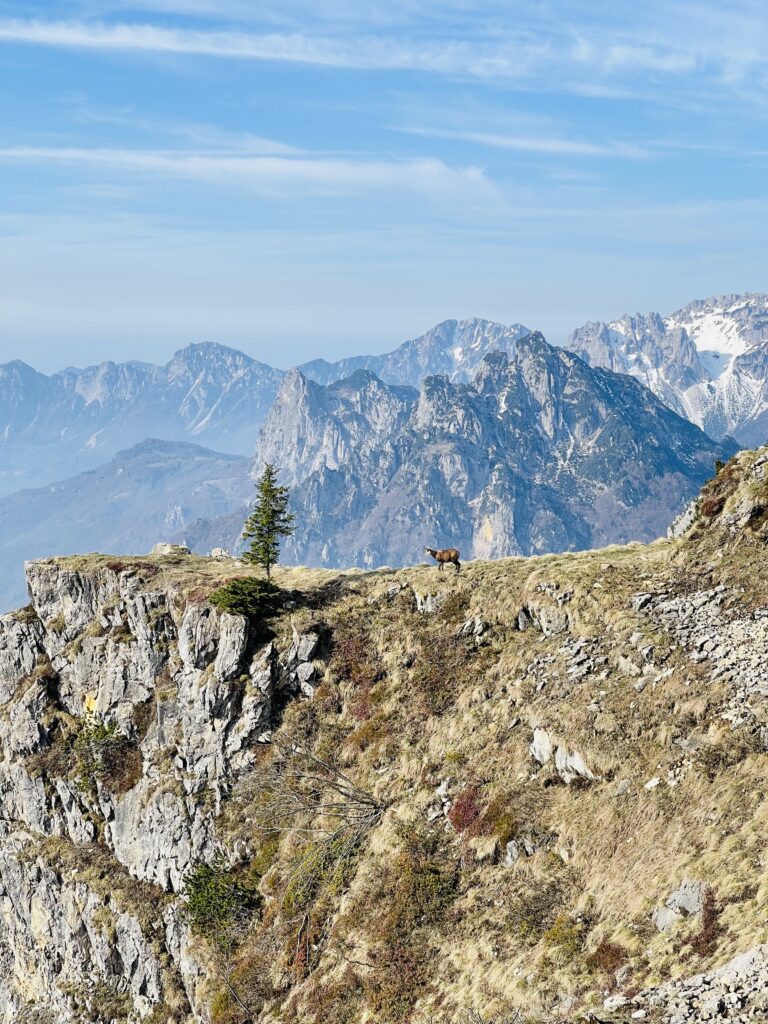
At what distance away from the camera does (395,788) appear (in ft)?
178

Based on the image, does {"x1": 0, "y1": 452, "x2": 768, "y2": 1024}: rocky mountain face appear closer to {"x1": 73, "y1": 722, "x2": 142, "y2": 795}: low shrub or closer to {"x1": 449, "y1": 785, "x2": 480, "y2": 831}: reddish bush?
{"x1": 449, "y1": 785, "x2": 480, "y2": 831}: reddish bush

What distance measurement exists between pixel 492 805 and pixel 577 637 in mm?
12924

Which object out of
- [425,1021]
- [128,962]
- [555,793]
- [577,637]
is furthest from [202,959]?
[577,637]

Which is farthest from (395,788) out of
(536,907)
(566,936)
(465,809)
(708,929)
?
(708,929)

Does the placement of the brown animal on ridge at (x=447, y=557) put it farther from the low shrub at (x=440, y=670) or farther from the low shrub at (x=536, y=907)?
the low shrub at (x=536, y=907)

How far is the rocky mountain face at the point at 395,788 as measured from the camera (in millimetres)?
35312

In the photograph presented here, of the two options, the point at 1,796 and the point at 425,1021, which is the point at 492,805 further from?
the point at 1,796

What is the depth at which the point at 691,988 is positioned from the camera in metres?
27.2

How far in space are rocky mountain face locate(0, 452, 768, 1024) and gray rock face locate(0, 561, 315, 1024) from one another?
293 mm

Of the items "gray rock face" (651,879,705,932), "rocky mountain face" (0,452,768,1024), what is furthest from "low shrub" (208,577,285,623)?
"gray rock face" (651,879,705,932)

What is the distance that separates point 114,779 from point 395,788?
33244mm

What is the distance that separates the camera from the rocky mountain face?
35.3 meters

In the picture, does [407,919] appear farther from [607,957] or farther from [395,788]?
[607,957]

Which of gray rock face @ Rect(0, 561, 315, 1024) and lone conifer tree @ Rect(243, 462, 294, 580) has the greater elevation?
lone conifer tree @ Rect(243, 462, 294, 580)
